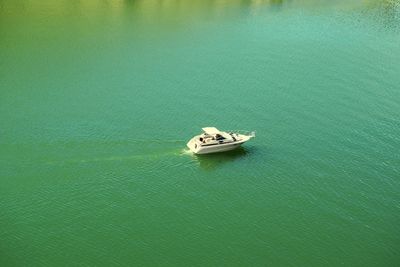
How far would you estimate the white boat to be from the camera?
4083cm

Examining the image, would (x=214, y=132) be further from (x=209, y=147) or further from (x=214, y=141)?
(x=209, y=147)

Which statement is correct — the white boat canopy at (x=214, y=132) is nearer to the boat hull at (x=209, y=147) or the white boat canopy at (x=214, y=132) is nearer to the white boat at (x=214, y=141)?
the white boat at (x=214, y=141)

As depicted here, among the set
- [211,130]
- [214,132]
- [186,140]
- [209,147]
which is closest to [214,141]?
[209,147]

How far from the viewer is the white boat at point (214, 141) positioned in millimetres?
40828

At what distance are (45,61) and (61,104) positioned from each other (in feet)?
36.3

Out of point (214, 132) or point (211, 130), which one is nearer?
point (214, 132)

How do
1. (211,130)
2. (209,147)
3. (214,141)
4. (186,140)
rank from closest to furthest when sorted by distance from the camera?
(209,147) → (214,141) → (211,130) → (186,140)

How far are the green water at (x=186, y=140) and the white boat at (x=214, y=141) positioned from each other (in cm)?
75

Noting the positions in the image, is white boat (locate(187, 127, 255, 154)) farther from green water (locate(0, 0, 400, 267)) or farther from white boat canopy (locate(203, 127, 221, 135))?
green water (locate(0, 0, 400, 267))

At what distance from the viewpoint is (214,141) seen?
41375mm

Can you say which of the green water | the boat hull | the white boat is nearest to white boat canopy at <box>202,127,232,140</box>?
the white boat

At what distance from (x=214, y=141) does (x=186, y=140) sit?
2.45 meters

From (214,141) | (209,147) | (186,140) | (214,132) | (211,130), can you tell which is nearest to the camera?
(209,147)

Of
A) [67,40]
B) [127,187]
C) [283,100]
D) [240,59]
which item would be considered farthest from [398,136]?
[67,40]
